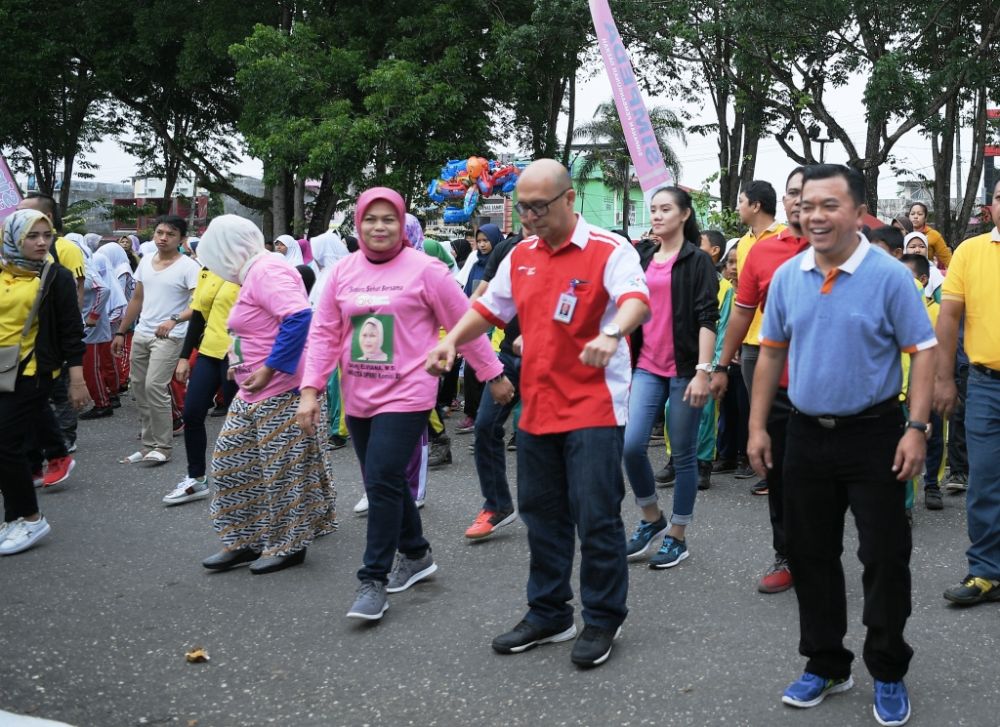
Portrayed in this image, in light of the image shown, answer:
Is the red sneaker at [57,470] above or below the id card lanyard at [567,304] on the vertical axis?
below

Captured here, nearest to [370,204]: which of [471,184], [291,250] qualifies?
[471,184]

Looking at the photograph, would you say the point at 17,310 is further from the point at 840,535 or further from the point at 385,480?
the point at 840,535

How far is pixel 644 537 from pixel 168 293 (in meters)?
4.99

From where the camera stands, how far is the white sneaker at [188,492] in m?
7.59

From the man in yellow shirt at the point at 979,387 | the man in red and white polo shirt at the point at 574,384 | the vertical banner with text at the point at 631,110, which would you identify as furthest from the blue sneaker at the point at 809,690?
the vertical banner with text at the point at 631,110

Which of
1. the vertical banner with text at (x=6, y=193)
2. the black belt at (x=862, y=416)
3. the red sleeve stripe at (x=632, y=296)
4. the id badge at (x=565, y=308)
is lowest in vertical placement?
the black belt at (x=862, y=416)

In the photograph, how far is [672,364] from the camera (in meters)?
5.74

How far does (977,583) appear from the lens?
16.3 feet

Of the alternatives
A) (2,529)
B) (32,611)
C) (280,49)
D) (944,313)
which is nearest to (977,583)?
(944,313)

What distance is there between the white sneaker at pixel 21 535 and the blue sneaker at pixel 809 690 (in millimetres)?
4550

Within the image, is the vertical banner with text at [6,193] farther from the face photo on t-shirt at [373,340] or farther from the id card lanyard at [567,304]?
the id card lanyard at [567,304]

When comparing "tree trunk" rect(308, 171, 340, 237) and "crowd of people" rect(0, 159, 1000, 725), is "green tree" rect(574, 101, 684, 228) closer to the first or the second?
"tree trunk" rect(308, 171, 340, 237)

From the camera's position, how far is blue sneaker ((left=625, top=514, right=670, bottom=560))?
586 centimetres

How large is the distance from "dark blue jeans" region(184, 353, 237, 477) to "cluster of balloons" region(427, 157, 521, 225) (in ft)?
15.1
